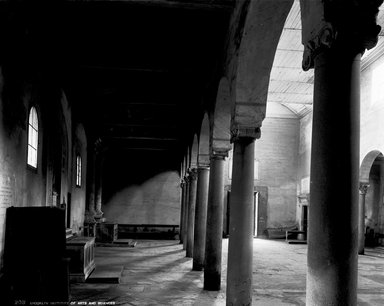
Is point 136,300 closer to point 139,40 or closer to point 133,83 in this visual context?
point 139,40

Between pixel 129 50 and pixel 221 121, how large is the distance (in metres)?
2.93

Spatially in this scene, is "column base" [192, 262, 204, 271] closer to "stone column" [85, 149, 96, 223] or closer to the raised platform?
the raised platform

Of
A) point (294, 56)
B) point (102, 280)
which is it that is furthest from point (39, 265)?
point (294, 56)

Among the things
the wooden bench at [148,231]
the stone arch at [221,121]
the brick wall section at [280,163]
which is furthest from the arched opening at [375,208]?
the stone arch at [221,121]

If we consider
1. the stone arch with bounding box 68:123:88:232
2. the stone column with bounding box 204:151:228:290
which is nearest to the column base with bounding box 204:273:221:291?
the stone column with bounding box 204:151:228:290

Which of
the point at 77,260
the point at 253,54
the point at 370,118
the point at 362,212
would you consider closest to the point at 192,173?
the point at 77,260

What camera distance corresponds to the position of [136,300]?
8.57 meters

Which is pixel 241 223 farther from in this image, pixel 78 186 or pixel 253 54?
pixel 78 186

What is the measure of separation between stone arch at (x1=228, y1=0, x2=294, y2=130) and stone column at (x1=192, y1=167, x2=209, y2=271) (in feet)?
16.4

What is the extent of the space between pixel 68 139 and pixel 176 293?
7.10m

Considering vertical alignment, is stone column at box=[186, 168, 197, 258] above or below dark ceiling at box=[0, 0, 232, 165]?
below

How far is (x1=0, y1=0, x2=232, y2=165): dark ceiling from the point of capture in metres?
8.32

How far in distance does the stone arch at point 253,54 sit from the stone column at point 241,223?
418 millimetres

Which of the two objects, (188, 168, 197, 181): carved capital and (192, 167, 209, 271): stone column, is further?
(188, 168, 197, 181): carved capital
